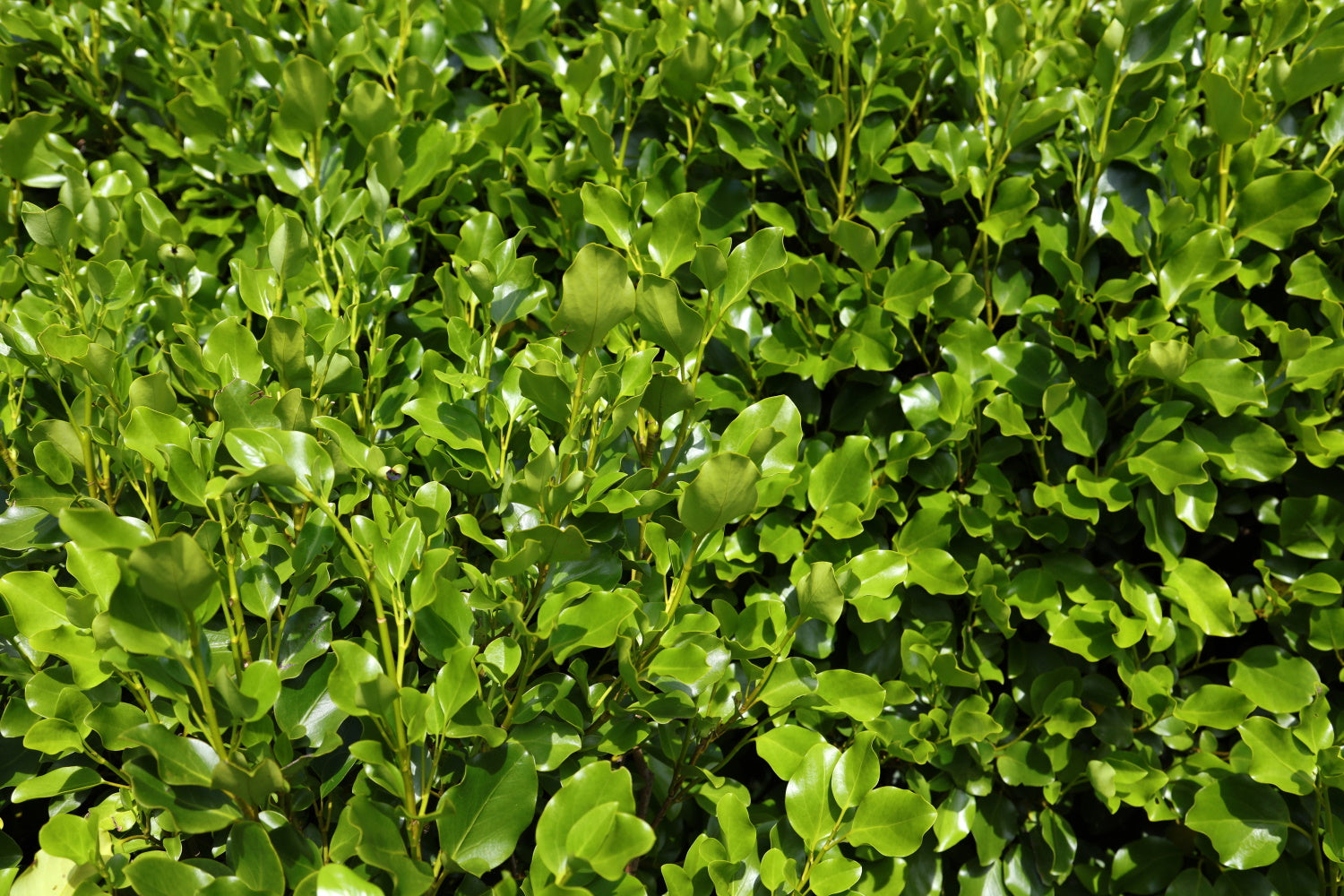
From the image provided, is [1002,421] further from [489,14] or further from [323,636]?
[489,14]

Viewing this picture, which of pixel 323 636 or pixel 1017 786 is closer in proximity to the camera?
pixel 323 636

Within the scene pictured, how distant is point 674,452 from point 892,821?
0.54 metres

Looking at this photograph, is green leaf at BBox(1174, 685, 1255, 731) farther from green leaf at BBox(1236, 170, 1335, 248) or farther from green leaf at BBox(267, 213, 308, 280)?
green leaf at BBox(267, 213, 308, 280)

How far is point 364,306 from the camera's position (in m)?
1.45

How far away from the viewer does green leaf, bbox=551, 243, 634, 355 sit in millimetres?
1004

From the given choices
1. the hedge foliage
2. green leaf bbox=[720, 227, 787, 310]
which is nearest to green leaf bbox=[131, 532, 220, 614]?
the hedge foliage

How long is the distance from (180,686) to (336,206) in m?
0.89

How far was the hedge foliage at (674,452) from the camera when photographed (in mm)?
1054

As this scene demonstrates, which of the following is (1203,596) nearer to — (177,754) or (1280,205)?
(1280,205)

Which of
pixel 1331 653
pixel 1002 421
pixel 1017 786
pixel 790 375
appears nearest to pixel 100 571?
pixel 790 375

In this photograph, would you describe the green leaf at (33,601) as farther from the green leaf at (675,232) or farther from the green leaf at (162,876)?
the green leaf at (675,232)

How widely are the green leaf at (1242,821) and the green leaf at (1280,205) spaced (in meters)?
0.88

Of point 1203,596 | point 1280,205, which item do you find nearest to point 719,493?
point 1203,596

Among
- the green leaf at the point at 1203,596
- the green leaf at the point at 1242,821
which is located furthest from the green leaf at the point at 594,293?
the green leaf at the point at 1242,821
